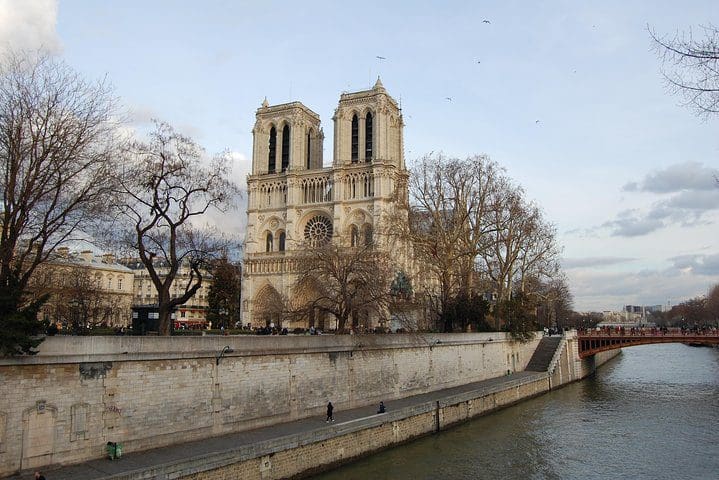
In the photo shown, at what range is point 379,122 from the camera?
190 ft

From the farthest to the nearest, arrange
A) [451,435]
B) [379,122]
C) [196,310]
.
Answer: [196,310]
[379,122]
[451,435]

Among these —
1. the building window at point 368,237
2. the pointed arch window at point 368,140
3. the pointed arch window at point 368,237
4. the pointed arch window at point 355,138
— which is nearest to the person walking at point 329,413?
the pointed arch window at point 368,237

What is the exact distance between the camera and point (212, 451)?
49.3 feet

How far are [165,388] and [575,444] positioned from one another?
14.9 meters

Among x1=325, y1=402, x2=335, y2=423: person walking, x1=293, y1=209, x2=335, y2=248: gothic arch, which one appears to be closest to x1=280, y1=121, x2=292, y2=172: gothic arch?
x1=293, y1=209, x2=335, y2=248: gothic arch

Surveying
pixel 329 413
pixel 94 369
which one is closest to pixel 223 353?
pixel 94 369

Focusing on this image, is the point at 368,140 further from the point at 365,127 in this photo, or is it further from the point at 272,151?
the point at 272,151

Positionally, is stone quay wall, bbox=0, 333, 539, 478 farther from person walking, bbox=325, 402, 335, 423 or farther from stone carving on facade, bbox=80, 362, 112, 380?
person walking, bbox=325, 402, 335, 423

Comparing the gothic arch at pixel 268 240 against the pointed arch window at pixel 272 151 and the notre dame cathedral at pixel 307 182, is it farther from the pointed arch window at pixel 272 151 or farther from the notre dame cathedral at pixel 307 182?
the pointed arch window at pixel 272 151

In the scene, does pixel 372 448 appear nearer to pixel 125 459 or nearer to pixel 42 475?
pixel 125 459

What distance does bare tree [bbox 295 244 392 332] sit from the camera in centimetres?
2759

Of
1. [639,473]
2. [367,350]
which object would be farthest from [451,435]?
[639,473]

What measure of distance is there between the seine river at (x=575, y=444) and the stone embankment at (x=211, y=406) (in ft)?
3.49

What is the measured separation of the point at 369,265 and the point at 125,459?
1609 cm
